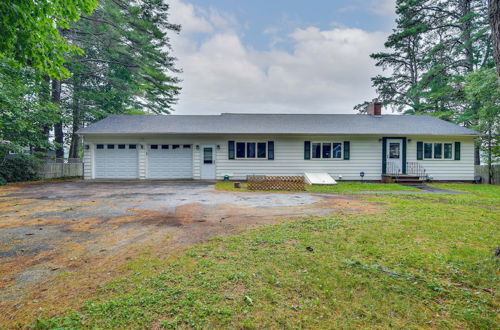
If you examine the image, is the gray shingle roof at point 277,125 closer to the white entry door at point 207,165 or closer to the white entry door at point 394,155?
the white entry door at point 394,155

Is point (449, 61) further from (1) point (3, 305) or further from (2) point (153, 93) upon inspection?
(1) point (3, 305)

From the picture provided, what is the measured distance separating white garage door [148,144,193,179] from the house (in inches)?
2.3

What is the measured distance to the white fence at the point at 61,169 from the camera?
1418 cm

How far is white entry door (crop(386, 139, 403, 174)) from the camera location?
45.0 ft

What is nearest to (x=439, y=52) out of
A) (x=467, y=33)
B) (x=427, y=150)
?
(x=467, y=33)

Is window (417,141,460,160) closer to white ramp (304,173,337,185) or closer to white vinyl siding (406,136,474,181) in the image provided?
white vinyl siding (406,136,474,181)

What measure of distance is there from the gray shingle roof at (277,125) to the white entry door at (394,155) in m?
0.72

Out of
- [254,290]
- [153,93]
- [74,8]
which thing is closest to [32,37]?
[74,8]

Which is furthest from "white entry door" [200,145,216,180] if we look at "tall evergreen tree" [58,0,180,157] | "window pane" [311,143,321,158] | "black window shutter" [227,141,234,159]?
"tall evergreen tree" [58,0,180,157]

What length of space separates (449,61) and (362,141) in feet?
40.8

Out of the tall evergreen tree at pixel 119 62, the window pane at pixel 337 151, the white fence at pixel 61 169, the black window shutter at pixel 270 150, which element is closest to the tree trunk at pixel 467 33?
the window pane at pixel 337 151

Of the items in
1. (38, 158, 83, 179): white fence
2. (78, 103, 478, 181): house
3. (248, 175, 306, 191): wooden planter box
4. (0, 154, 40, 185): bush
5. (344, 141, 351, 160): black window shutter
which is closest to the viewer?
(248, 175, 306, 191): wooden planter box

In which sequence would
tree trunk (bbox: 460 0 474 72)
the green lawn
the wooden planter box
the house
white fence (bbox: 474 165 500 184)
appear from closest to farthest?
the green lawn < the wooden planter box < the house < white fence (bbox: 474 165 500 184) < tree trunk (bbox: 460 0 474 72)

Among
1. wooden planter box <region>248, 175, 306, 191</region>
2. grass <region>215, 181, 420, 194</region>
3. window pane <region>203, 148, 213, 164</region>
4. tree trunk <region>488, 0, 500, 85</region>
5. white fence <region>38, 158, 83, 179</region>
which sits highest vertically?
tree trunk <region>488, 0, 500, 85</region>
